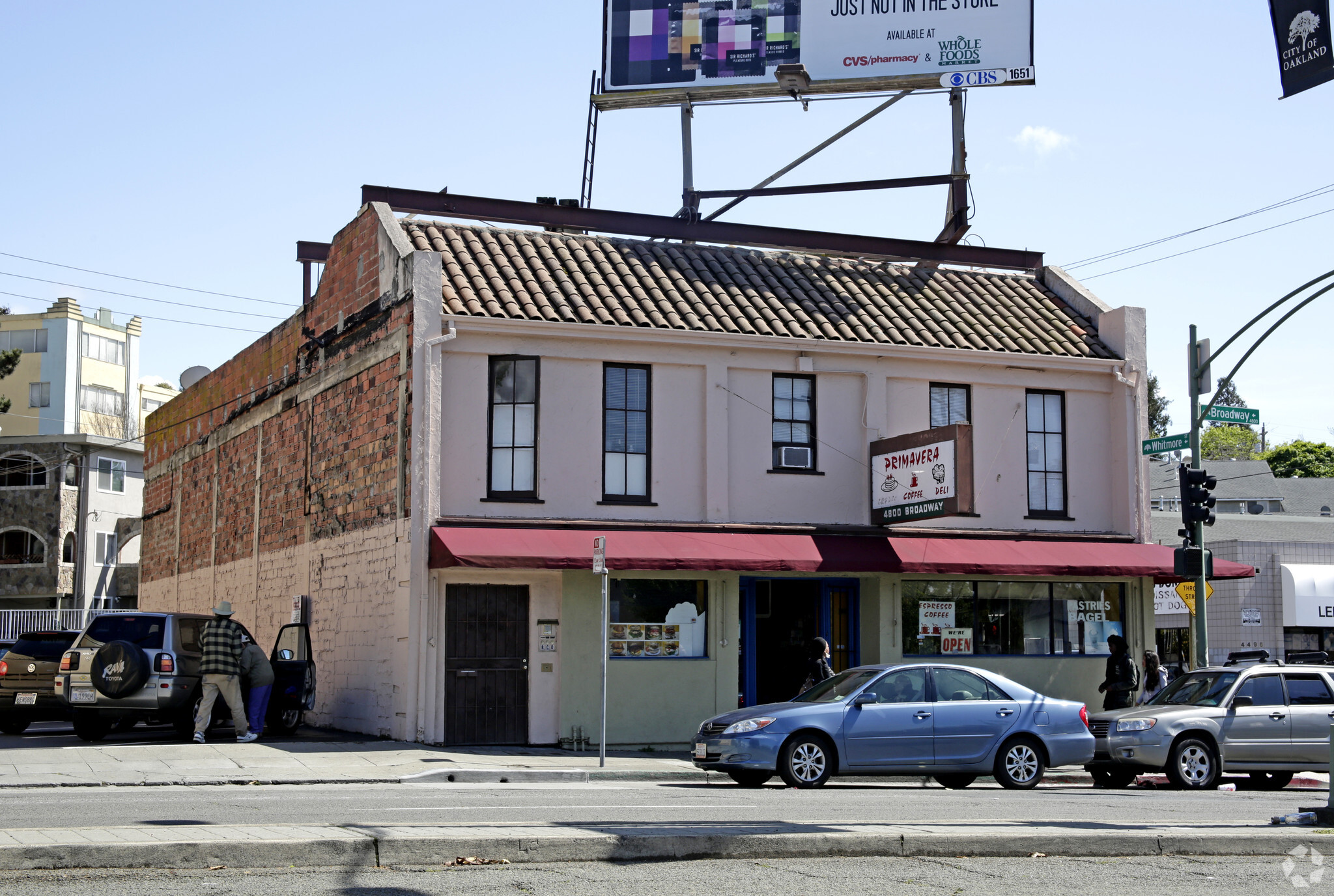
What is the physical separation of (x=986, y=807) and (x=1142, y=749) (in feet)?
16.2

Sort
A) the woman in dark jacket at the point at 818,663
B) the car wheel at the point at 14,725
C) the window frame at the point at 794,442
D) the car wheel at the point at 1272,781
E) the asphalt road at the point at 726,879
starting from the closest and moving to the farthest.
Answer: the asphalt road at the point at 726,879
the car wheel at the point at 1272,781
the woman in dark jacket at the point at 818,663
the car wheel at the point at 14,725
the window frame at the point at 794,442

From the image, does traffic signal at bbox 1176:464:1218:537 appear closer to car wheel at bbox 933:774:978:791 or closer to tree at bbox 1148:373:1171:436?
car wheel at bbox 933:774:978:791

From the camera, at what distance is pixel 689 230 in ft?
80.0

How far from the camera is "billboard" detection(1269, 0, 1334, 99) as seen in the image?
12.6 m

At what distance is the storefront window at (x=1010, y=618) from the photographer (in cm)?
2209

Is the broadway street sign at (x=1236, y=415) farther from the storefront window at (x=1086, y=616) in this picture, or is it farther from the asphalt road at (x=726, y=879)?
the asphalt road at (x=726, y=879)

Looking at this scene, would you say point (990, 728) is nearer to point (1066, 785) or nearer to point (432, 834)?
point (1066, 785)

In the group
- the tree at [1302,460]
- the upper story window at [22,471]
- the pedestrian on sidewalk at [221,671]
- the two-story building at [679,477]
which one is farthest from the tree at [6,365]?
the tree at [1302,460]

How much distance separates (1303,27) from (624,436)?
11.0 m

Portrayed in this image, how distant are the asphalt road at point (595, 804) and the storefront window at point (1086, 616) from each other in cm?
679

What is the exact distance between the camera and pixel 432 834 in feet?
28.2

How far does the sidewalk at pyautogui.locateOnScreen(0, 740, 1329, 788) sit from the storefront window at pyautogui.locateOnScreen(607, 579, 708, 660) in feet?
5.47

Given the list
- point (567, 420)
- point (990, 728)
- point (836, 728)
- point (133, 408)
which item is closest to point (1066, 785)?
point (990, 728)

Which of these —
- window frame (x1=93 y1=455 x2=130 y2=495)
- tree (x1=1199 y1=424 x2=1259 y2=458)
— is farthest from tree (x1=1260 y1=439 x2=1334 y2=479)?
window frame (x1=93 y1=455 x2=130 y2=495)
